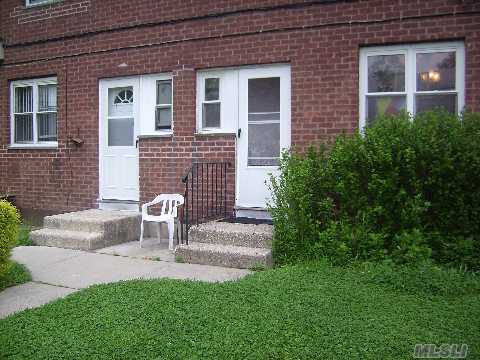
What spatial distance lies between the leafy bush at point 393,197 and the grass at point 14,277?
3.00m

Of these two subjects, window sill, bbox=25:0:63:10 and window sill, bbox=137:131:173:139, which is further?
window sill, bbox=25:0:63:10

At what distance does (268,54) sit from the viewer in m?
7.26

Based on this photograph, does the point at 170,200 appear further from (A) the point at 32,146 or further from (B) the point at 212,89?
(A) the point at 32,146

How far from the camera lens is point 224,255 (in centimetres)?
587

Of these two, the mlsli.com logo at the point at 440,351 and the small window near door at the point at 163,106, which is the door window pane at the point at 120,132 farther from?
the mlsli.com logo at the point at 440,351

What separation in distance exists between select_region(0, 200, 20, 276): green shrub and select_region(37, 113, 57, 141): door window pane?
4.44 metres

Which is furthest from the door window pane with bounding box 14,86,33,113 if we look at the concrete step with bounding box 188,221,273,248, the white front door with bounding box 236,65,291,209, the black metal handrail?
the concrete step with bounding box 188,221,273,248

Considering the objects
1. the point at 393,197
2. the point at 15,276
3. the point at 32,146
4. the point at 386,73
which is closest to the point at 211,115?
the point at 386,73

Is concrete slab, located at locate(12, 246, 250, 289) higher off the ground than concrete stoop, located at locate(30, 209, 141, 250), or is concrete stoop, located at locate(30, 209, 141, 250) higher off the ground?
concrete stoop, located at locate(30, 209, 141, 250)

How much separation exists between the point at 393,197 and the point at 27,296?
4.09 metres

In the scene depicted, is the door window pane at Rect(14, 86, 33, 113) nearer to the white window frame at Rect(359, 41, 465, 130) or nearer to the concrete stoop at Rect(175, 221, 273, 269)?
the concrete stoop at Rect(175, 221, 273, 269)

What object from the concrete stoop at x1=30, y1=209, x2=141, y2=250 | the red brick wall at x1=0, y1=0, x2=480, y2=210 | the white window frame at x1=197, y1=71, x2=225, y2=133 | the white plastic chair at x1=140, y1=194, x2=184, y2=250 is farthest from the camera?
the white window frame at x1=197, y1=71, x2=225, y2=133

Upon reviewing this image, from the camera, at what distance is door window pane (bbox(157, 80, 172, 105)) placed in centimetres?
819

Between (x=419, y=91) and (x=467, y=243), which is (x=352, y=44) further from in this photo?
(x=467, y=243)
